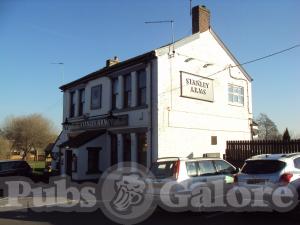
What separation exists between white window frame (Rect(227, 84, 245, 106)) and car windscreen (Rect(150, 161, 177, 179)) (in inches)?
511

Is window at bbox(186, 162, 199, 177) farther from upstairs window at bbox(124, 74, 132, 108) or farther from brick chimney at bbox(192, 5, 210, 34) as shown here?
brick chimney at bbox(192, 5, 210, 34)

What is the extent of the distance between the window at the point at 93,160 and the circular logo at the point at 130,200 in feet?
14.5

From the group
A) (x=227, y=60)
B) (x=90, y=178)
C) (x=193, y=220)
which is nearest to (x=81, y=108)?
(x=90, y=178)

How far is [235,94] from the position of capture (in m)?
24.9

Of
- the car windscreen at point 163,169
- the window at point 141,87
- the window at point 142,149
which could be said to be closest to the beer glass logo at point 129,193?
the car windscreen at point 163,169

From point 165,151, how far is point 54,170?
430 inches

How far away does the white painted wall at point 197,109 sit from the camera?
19.5 m

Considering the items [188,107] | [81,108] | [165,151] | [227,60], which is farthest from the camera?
[81,108]

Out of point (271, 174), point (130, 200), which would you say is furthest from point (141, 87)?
point (271, 174)

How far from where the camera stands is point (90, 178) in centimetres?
2236

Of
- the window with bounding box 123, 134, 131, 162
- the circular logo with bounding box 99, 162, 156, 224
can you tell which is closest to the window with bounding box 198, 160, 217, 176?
the circular logo with bounding box 99, 162, 156, 224

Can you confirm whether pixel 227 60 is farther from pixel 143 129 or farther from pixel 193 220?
pixel 193 220

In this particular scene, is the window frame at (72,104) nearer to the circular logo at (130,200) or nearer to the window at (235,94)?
the circular logo at (130,200)

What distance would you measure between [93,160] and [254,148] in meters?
9.46
